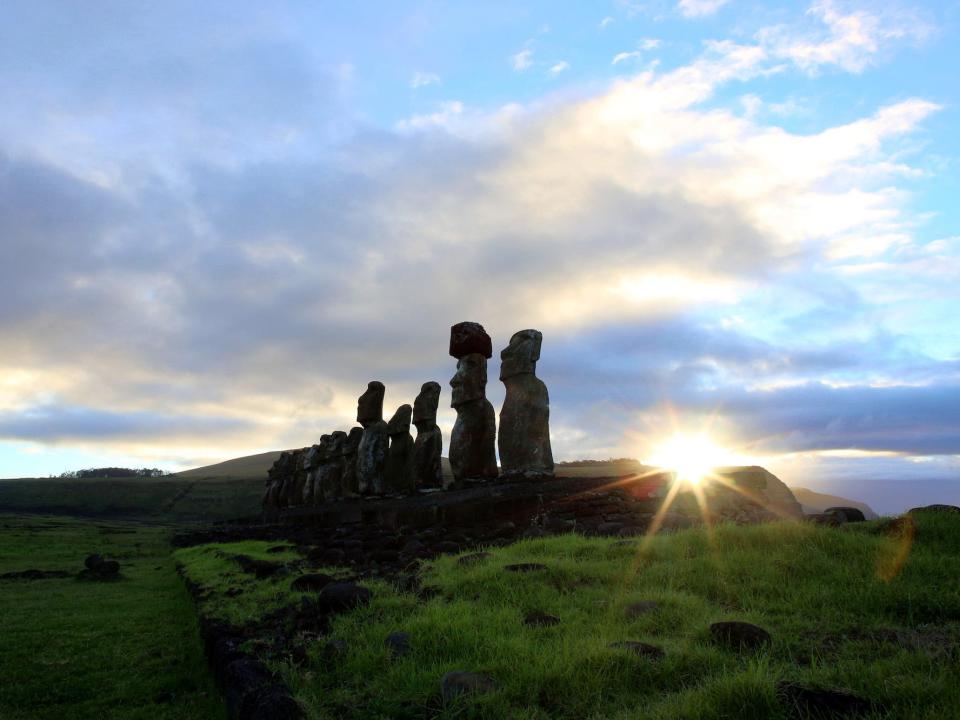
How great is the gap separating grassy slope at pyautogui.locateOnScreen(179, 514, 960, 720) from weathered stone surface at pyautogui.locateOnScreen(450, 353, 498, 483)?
20.2 feet

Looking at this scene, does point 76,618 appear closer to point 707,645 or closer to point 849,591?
point 707,645

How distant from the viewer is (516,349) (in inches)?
468

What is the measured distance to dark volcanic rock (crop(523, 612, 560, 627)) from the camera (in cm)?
438

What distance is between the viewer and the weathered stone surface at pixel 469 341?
45.0 ft

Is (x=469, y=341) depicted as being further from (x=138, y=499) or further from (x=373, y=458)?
(x=138, y=499)

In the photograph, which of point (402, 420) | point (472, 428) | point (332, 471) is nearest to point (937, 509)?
point (472, 428)

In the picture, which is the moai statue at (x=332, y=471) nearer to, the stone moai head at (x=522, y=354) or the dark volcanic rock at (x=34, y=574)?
the dark volcanic rock at (x=34, y=574)

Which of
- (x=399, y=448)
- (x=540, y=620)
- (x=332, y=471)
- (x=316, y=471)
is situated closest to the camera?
(x=540, y=620)

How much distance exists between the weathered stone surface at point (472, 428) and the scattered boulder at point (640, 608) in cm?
804

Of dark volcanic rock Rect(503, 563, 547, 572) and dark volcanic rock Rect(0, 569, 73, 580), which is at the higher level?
dark volcanic rock Rect(503, 563, 547, 572)

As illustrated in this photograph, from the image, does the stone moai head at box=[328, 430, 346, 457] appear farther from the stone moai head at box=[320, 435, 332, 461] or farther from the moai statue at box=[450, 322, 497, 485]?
the moai statue at box=[450, 322, 497, 485]

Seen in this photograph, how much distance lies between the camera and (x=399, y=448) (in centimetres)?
1773

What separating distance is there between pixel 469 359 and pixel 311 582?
24.8 feet

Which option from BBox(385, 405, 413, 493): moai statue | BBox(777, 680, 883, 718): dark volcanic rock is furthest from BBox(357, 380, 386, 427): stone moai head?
BBox(777, 680, 883, 718): dark volcanic rock
